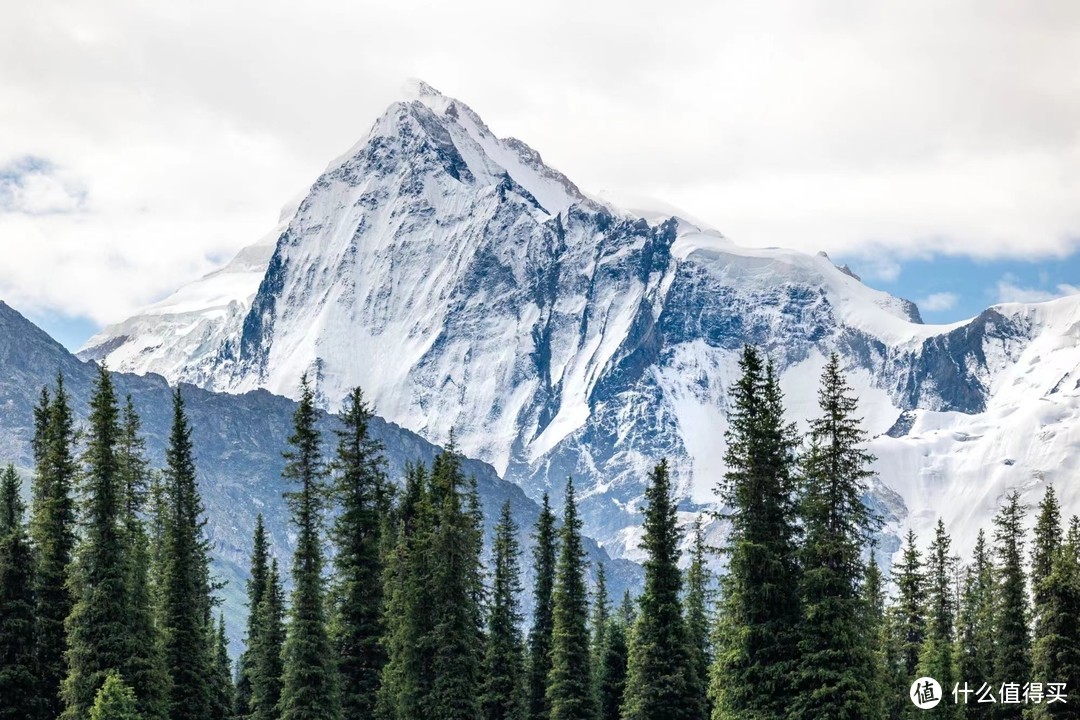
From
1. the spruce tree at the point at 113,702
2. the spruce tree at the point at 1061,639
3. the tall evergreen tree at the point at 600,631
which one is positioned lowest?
the spruce tree at the point at 113,702

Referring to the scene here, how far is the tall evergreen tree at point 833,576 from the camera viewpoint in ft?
202

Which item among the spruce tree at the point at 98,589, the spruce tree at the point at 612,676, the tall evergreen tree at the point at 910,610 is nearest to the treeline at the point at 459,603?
the spruce tree at the point at 98,589

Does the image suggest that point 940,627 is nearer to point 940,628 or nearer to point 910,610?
A: point 940,628

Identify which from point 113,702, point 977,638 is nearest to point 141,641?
point 113,702

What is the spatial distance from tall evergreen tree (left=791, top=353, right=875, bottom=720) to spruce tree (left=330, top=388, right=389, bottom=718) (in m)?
28.4

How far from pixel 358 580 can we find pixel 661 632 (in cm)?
1665

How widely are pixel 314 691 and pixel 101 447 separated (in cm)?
1624

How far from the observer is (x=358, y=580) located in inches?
3305

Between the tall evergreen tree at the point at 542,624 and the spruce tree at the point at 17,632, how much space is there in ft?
117

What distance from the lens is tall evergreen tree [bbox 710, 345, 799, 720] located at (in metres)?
63.7

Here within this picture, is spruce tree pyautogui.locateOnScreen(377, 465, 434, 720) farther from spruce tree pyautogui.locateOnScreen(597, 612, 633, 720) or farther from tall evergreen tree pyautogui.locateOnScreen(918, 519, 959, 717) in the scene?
tall evergreen tree pyautogui.locateOnScreen(918, 519, 959, 717)

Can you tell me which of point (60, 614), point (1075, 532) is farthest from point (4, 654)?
point (1075, 532)

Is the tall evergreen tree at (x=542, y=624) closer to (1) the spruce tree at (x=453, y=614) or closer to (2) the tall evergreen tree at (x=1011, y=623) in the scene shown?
(1) the spruce tree at (x=453, y=614)

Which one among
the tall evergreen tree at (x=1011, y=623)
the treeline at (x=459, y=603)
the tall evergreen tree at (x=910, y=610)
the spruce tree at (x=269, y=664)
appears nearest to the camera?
the treeline at (x=459, y=603)
